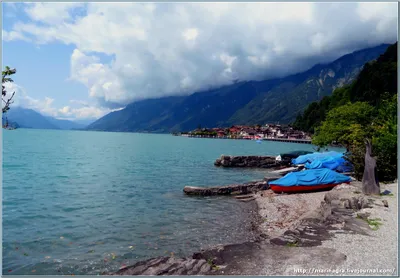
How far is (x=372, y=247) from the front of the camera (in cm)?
1083

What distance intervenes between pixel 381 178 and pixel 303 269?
22.6 metres

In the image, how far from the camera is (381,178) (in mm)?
27391

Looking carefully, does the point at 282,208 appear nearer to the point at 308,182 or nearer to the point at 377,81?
the point at 308,182

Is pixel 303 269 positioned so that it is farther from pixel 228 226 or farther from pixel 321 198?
pixel 321 198

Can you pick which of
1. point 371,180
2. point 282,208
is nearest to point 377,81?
point 371,180

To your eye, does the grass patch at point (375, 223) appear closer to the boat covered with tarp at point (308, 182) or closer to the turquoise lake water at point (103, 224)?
the turquoise lake water at point (103, 224)

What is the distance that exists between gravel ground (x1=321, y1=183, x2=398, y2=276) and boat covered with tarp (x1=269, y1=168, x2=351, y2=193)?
41.9ft

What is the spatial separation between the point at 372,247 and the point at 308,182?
16.9m

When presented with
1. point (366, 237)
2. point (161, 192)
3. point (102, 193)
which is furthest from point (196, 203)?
point (366, 237)

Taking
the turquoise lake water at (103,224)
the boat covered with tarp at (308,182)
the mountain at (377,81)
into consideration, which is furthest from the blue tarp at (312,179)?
the mountain at (377,81)

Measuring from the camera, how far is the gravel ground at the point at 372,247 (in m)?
9.32

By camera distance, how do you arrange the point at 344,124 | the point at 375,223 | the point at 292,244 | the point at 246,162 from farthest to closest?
the point at 246,162
the point at 344,124
the point at 375,223
the point at 292,244

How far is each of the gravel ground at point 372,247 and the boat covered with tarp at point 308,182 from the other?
12.8 meters

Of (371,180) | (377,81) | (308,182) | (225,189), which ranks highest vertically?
(377,81)
